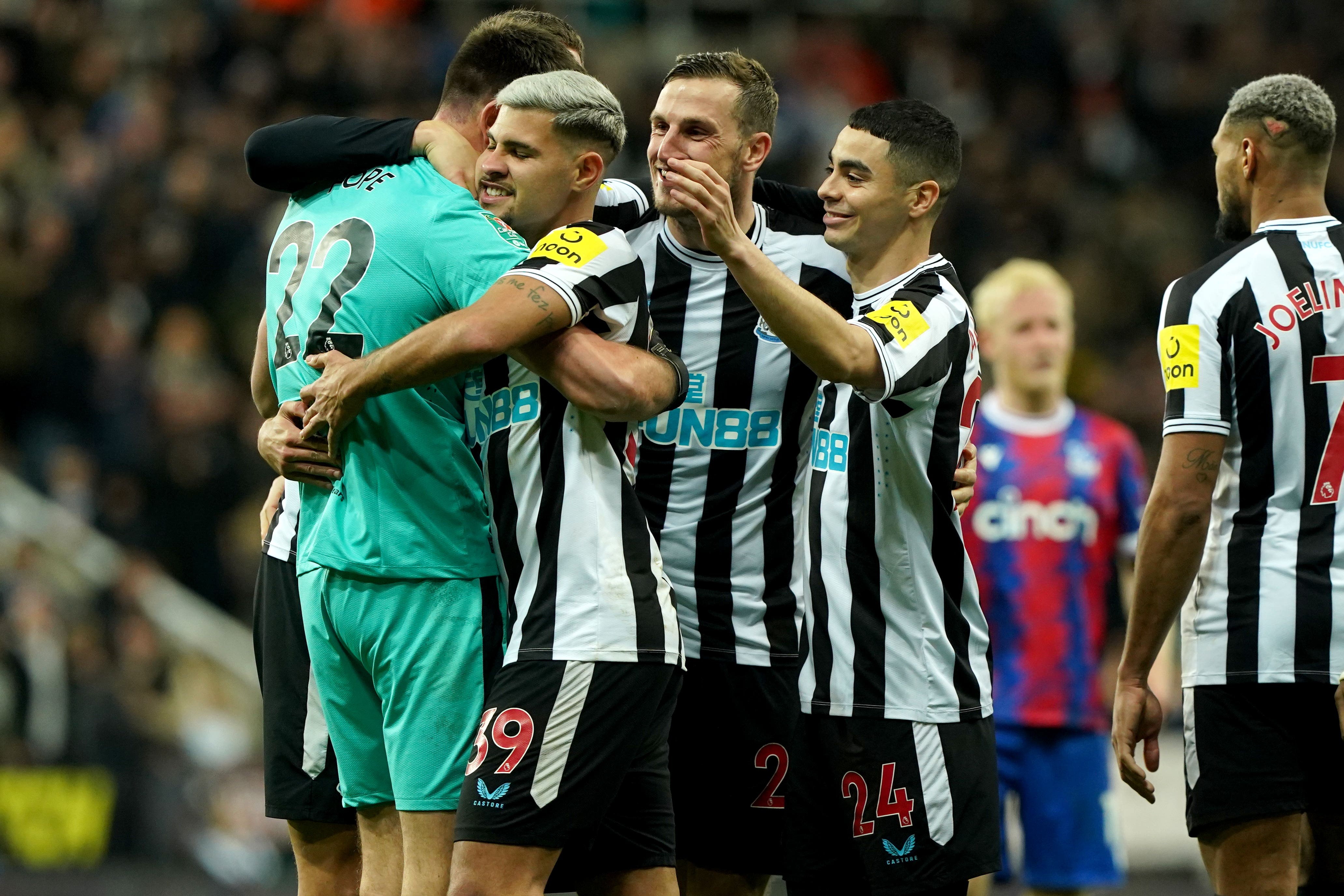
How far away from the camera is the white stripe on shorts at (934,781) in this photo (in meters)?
4.43

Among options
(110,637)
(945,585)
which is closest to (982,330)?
(945,585)

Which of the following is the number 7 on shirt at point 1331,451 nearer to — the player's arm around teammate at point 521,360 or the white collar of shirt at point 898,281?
the white collar of shirt at point 898,281

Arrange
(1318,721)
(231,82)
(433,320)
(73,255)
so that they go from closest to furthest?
(433,320) < (1318,721) < (73,255) < (231,82)

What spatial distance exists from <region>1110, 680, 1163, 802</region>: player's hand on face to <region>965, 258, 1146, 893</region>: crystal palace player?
1.62 m

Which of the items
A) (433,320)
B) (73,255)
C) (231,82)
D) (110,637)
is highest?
(231,82)

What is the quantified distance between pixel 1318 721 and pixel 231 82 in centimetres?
1111

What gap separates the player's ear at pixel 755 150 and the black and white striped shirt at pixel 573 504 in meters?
0.89

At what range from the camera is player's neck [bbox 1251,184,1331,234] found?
4.65 m

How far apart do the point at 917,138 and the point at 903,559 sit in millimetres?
1145

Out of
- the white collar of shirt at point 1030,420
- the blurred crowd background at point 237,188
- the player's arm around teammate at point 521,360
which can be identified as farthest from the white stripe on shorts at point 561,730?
the blurred crowd background at point 237,188

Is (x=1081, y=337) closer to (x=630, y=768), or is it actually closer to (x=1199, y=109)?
(x=1199, y=109)

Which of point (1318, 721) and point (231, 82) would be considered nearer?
point (1318, 721)

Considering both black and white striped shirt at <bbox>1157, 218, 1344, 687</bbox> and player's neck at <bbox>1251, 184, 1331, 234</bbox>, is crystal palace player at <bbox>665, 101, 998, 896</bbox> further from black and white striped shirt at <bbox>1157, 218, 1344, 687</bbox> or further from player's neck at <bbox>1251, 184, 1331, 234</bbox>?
player's neck at <bbox>1251, 184, 1331, 234</bbox>

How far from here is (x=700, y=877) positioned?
193 inches
